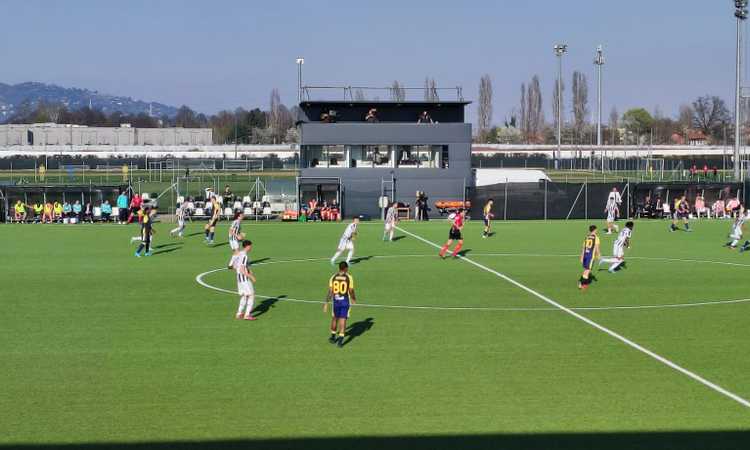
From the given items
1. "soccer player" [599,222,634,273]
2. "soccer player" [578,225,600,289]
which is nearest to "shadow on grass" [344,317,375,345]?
"soccer player" [578,225,600,289]

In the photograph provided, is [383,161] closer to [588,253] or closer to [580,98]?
[588,253]

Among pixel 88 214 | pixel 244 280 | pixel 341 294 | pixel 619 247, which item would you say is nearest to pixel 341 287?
pixel 341 294

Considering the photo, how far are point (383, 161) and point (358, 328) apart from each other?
4602cm

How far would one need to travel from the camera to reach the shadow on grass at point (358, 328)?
18719 millimetres

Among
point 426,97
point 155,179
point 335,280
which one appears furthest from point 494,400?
point 155,179

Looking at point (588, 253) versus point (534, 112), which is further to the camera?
point (534, 112)

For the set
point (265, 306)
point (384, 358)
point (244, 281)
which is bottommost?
point (384, 358)

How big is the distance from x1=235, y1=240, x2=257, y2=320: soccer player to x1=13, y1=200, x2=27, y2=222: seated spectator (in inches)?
1638

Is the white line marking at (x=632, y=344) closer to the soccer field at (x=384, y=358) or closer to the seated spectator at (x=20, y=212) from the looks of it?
the soccer field at (x=384, y=358)

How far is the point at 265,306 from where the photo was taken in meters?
22.8

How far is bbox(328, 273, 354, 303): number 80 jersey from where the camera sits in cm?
1716

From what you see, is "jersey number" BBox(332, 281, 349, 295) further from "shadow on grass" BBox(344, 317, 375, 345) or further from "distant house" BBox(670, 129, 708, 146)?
"distant house" BBox(670, 129, 708, 146)

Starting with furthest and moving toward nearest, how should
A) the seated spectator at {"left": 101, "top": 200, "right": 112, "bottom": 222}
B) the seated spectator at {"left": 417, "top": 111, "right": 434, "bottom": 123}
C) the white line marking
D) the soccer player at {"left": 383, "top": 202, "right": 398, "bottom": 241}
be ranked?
the seated spectator at {"left": 417, "top": 111, "right": 434, "bottom": 123}, the seated spectator at {"left": 101, "top": 200, "right": 112, "bottom": 222}, the soccer player at {"left": 383, "top": 202, "right": 398, "bottom": 241}, the white line marking

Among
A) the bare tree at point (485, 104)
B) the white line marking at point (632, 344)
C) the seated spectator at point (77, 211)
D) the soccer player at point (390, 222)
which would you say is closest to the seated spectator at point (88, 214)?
the seated spectator at point (77, 211)
